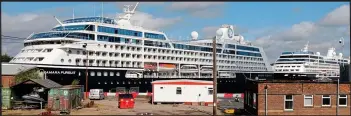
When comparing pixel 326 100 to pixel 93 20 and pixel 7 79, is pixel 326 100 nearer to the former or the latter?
pixel 7 79

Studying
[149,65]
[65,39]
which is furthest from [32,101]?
[149,65]

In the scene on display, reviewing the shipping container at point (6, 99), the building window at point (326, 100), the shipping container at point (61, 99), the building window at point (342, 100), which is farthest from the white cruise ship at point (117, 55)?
the building window at point (342, 100)

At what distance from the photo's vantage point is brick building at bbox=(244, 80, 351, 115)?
23859mm

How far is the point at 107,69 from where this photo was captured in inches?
2189

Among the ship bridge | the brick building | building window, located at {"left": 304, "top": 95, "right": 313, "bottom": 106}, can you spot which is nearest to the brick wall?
the ship bridge

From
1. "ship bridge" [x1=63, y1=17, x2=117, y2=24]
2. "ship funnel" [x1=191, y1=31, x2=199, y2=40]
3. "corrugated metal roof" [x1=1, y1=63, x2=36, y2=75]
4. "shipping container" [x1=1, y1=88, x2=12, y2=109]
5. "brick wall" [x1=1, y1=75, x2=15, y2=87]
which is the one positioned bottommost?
"shipping container" [x1=1, y1=88, x2=12, y2=109]

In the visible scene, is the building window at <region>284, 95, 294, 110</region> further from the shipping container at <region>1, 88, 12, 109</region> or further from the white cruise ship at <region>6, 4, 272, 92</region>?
the white cruise ship at <region>6, 4, 272, 92</region>

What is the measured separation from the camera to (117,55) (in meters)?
60.4

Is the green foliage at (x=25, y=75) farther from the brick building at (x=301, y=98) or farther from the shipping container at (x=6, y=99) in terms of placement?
the brick building at (x=301, y=98)

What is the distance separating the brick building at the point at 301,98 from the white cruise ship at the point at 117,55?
31921 mm

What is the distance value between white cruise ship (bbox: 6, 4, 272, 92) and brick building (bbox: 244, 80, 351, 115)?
31.9 m

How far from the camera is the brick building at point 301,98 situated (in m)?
23.9

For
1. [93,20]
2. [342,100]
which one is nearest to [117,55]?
[93,20]

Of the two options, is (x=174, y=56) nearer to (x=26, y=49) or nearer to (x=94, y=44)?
(x=94, y=44)
